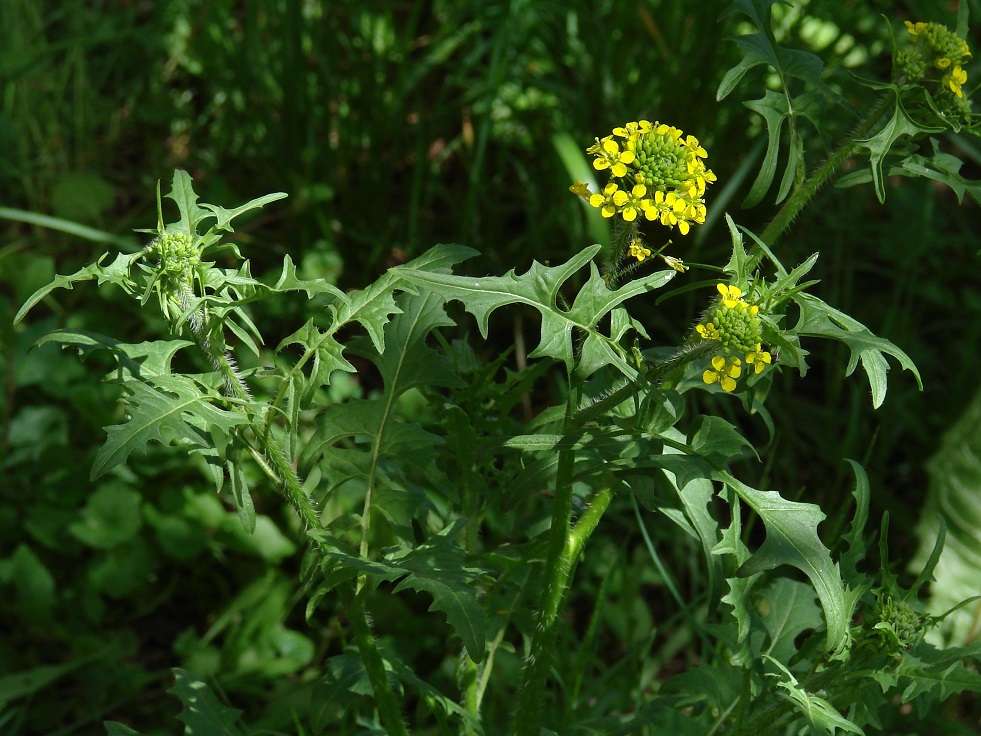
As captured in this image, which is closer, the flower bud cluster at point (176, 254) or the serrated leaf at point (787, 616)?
the flower bud cluster at point (176, 254)

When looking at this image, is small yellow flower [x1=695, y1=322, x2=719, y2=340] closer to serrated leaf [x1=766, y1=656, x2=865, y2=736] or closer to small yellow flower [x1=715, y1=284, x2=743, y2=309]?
small yellow flower [x1=715, y1=284, x2=743, y2=309]

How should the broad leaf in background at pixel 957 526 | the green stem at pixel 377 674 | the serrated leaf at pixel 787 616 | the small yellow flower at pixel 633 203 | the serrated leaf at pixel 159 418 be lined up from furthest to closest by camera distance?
the broad leaf in background at pixel 957 526 → the serrated leaf at pixel 787 616 → the green stem at pixel 377 674 → the small yellow flower at pixel 633 203 → the serrated leaf at pixel 159 418

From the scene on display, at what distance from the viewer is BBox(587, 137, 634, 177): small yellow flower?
1.34 meters

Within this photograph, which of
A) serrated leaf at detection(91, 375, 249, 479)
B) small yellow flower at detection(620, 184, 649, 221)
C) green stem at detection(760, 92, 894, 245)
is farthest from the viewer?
green stem at detection(760, 92, 894, 245)

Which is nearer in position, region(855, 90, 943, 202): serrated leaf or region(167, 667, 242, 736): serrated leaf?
region(855, 90, 943, 202): serrated leaf

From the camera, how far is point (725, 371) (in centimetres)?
130

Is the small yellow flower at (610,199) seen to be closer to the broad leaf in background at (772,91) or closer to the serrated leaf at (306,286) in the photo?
the broad leaf in background at (772,91)

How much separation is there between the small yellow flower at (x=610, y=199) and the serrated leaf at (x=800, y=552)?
0.40 metres

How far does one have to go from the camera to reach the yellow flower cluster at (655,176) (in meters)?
1.34

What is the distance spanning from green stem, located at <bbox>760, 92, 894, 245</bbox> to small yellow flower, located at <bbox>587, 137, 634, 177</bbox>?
0.24m

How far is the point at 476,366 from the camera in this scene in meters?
1.75

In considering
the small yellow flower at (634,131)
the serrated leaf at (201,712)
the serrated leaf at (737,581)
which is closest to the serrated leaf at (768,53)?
the small yellow flower at (634,131)

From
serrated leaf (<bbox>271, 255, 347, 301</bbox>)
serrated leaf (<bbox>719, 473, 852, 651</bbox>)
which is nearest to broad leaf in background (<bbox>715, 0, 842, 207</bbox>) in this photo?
serrated leaf (<bbox>719, 473, 852, 651</bbox>)

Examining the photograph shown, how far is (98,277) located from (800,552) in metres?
1.03
